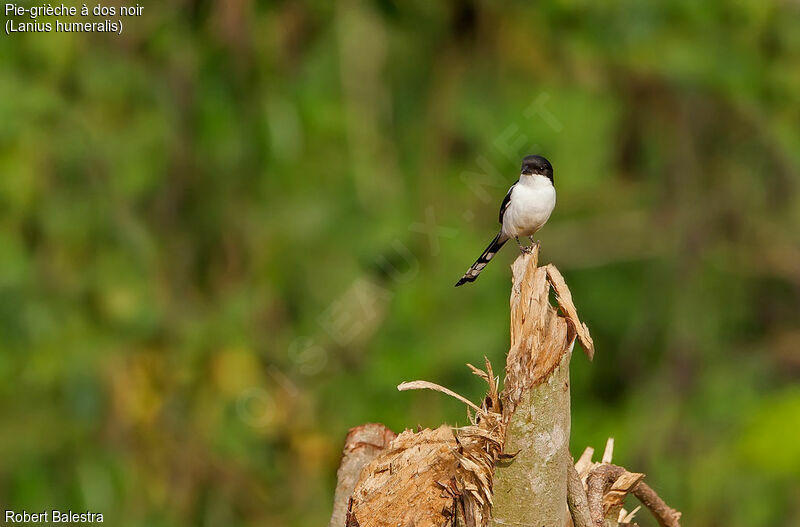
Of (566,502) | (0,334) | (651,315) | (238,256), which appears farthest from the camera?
(651,315)

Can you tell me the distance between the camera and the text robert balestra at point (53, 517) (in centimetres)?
716

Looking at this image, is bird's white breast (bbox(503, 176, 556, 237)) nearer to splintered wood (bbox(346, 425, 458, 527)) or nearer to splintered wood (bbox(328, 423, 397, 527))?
splintered wood (bbox(328, 423, 397, 527))

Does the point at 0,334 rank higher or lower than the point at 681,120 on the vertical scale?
lower

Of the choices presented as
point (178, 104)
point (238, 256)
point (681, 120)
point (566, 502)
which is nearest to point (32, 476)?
point (238, 256)

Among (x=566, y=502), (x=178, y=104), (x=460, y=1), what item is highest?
(x=460, y=1)

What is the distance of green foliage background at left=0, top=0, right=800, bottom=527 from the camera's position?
7.18 meters

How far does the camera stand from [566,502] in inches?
90.0

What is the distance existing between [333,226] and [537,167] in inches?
153

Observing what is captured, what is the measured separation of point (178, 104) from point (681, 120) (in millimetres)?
3726

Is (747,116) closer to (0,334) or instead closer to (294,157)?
(294,157)

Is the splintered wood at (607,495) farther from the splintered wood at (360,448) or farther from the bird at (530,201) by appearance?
the bird at (530,201)

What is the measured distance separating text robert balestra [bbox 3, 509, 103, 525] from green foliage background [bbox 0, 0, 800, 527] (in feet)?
0.31

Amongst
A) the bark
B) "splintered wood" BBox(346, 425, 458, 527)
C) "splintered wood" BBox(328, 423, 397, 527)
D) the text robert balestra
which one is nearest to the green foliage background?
the text robert balestra

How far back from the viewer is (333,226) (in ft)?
24.3
